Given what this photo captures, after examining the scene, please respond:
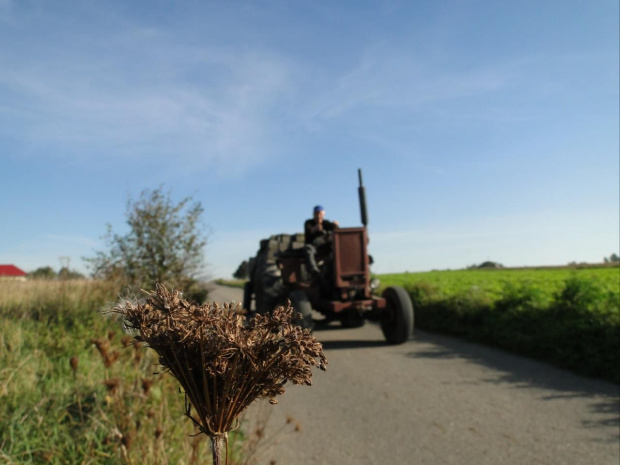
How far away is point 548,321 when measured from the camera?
360 inches

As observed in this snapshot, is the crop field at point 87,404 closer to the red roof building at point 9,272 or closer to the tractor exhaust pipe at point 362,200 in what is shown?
the tractor exhaust pipe at point 362,200

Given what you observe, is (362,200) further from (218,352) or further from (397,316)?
(218,352)

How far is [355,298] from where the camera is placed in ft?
32.2

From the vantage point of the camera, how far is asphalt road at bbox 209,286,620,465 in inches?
174

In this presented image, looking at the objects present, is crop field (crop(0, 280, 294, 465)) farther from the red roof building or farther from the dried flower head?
the red roof building

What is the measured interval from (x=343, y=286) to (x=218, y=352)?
855 cm

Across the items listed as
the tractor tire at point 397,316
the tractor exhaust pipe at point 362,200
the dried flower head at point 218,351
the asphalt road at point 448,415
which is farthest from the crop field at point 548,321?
the dried flower head at point 218,351

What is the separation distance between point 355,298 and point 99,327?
4584 millimetres

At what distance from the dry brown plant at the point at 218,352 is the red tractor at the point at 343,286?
8.10 meters

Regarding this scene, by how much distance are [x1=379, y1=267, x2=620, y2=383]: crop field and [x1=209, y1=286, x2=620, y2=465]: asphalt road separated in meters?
0.39

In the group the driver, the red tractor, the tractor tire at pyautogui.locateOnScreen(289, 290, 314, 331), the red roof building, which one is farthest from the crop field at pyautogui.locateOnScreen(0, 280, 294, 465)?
the red roof building

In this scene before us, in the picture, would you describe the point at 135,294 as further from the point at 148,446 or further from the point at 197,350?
the point at 148,446

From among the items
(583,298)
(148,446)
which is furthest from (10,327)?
(583,298)

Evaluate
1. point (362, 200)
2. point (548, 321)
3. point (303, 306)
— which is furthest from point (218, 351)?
point (548, 321)
